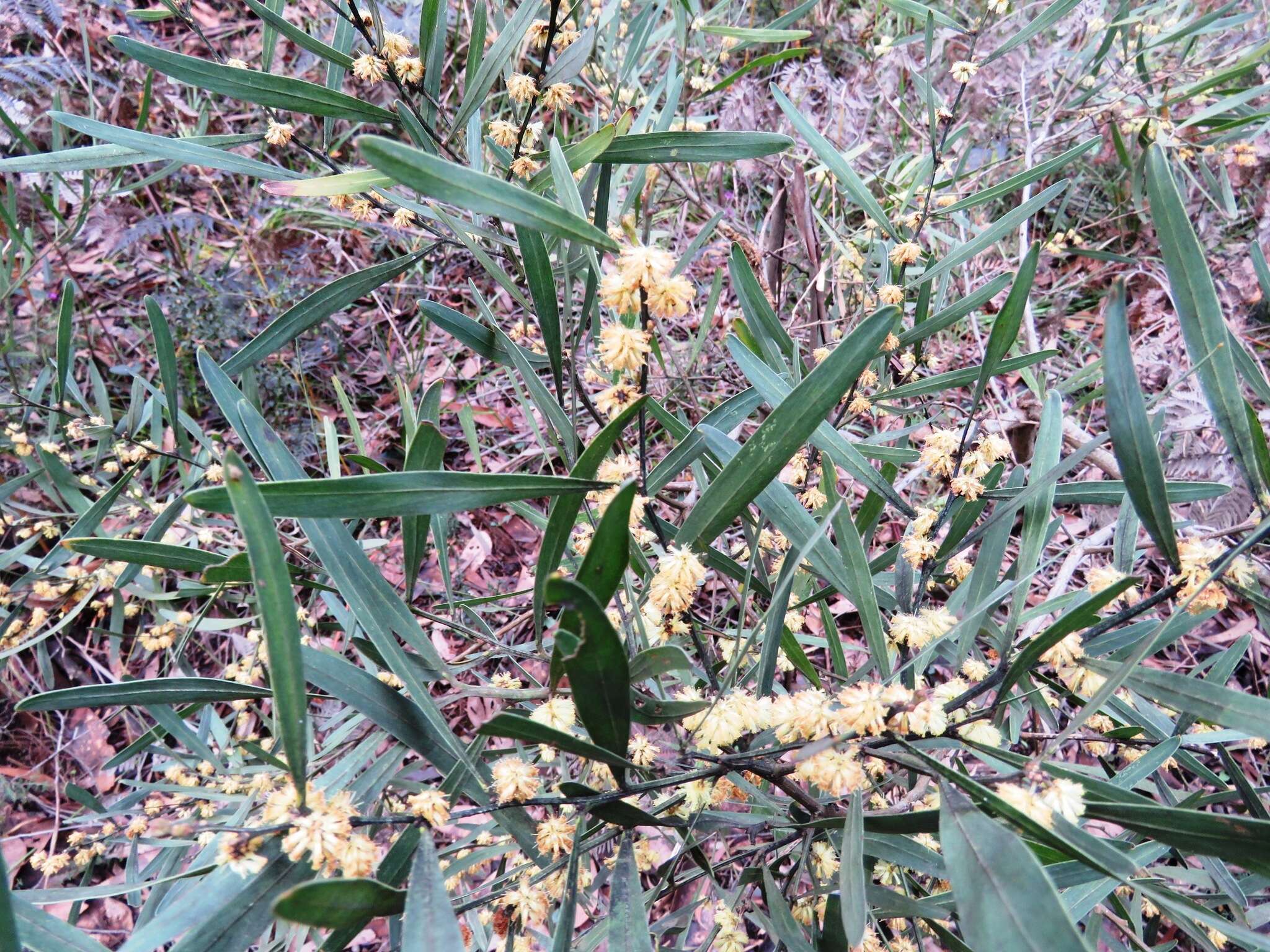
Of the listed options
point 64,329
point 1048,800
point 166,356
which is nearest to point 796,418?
point 1048,800

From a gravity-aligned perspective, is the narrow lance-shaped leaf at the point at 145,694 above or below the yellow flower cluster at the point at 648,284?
below

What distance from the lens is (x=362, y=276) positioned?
1.07 metres

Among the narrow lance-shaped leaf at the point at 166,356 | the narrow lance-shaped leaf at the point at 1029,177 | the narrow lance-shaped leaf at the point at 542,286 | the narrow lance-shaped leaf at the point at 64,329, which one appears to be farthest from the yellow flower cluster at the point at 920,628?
the narrow lance-shaped leaf at the point at 64,329

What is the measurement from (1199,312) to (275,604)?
0.85 metres

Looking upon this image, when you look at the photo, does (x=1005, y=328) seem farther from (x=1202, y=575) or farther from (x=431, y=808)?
(x=431, y=808)

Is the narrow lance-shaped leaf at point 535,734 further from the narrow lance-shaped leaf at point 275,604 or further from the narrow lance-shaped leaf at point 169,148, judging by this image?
the narrow lance-shaped leaf at point 169,148

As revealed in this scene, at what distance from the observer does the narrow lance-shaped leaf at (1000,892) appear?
0.44 meters

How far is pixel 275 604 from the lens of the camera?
52 cm

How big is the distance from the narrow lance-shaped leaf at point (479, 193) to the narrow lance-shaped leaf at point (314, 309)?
57 cm

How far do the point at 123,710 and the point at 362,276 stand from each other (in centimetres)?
223

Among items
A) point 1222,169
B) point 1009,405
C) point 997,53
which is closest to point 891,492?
point 997,53

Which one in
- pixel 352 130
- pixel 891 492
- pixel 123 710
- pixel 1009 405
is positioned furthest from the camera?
pixel 352 130

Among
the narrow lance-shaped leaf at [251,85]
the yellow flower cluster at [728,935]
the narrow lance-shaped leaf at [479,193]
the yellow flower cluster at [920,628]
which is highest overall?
the narrow lance-shaped leaf at [251,85]

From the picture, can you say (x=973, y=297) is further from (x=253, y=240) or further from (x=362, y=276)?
(x=253, y=240)
